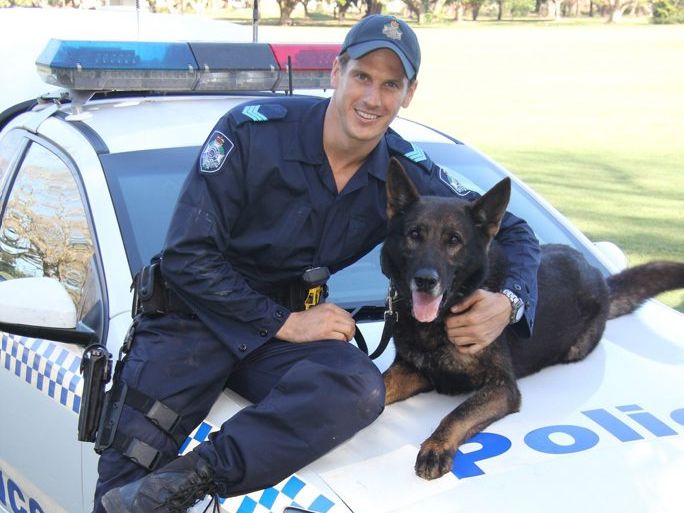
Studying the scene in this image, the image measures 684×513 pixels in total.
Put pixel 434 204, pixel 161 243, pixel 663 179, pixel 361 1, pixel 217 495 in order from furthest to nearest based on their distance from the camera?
pixel 361 1 < pixel 663 179 < pixel 161 243 < pixel 434 204 < pixel 217 495

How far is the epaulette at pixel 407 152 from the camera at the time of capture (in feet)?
10.1

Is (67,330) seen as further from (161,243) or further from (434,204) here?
(434,204)

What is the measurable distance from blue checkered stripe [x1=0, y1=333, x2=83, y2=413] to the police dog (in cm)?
93

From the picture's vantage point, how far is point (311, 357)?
2551 millimetres

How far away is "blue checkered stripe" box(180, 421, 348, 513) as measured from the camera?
7.00 ft

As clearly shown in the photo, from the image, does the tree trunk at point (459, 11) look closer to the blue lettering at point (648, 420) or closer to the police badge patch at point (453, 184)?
the police badge patch at point (453, 184)

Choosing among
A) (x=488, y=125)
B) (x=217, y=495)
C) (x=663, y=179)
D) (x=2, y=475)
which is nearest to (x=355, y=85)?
(x=217, y=495)

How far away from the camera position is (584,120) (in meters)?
19.2

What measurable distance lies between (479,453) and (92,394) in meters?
1.02

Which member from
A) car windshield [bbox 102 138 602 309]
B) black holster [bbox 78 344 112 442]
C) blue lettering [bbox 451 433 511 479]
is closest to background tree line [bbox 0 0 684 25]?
A: car windshield [bbox 102 138 602 309]

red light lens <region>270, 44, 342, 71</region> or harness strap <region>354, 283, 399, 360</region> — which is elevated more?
red light lens <region>270, 44, 342, 71</region>

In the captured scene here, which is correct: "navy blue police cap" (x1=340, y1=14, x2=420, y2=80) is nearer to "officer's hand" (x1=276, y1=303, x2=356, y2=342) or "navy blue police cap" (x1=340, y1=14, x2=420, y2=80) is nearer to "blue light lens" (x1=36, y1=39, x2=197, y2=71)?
"officer's hand" (x1=276, y1=303, x2=356, y2=342)

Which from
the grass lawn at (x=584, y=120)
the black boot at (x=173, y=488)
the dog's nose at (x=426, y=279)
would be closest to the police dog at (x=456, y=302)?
the dog's nose at (x=426, y=279)

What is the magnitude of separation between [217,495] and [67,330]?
81cm
